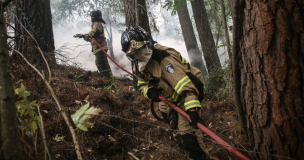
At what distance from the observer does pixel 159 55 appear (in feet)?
7.57

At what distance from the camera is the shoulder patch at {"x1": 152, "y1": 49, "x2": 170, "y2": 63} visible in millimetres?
2271

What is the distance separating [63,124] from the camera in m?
2.56

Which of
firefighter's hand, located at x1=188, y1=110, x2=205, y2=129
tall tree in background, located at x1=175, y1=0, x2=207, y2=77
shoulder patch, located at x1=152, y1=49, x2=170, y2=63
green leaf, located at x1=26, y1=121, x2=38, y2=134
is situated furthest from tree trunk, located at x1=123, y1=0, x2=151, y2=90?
tall tree in background, located at x1=175, y1=0, x2=207, y2=77

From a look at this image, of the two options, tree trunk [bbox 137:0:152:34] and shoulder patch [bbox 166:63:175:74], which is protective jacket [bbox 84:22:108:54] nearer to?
tree trunk [bbox 137:0:152:34]

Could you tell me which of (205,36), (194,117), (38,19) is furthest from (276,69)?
(205,36)

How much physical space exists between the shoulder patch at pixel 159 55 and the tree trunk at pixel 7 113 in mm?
1647

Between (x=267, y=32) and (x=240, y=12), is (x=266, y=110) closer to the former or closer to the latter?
(x=267, y=32)

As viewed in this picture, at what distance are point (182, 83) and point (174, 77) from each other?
5.2 inches

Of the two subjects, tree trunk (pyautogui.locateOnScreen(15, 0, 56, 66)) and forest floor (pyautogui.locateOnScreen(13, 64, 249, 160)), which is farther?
tree trunk (pyautogui.locateOnScreen(15, 0, 56, 66))

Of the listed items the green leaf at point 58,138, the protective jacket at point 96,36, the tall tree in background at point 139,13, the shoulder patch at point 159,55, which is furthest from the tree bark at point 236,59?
the protective jacket at point 96,36

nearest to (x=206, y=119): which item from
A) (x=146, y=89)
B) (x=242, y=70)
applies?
(x=146, y=89)

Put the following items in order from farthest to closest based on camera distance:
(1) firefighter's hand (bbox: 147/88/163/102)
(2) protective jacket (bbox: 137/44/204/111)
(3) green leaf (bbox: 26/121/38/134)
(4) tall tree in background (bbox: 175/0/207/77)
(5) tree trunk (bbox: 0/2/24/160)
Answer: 1. (4) tall tree in background (bbox: 175/0/207/77)
2. (1) firefighter's hand (bbox: 147/88/163/102)
3. (2) protective jacket (bbox: 137/44/204/111)
4. (3) green leaf (bbox: 26/121/38/134)
5. (5) tree trunk (bbox: 0/2/24/160)

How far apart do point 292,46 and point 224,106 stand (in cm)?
293

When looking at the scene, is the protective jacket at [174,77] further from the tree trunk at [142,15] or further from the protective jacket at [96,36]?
the protective jacket at [96,36]
